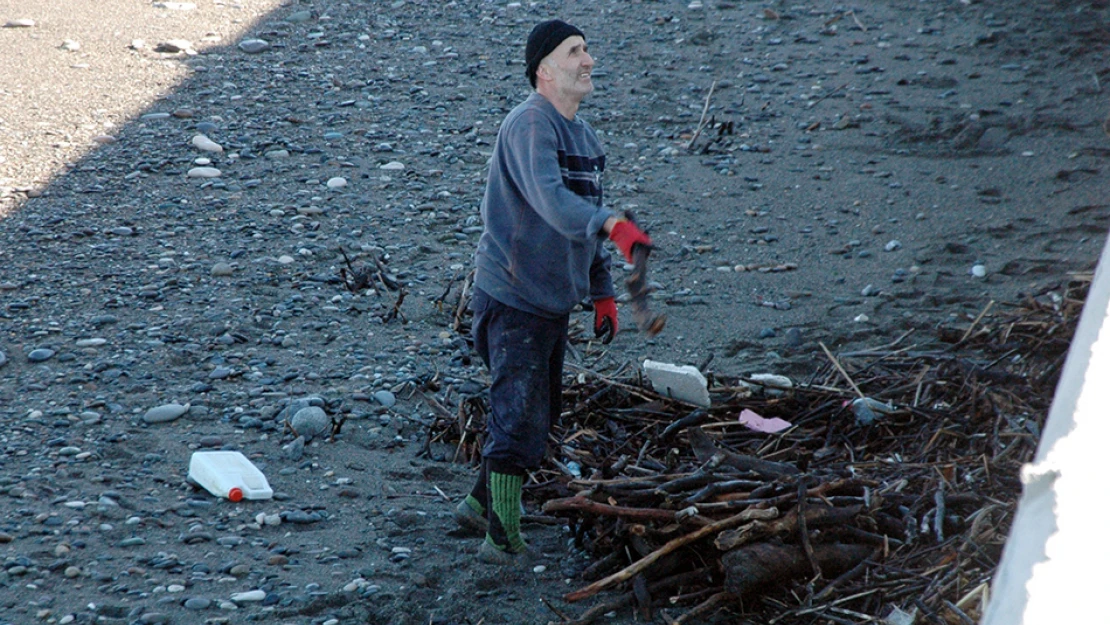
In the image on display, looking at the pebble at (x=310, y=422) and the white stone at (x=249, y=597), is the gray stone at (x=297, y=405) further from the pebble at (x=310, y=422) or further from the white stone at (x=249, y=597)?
the white stone at (x=249, y=597)

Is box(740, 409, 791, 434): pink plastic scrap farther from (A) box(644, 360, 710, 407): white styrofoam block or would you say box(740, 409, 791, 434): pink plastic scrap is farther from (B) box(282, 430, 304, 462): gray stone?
(B) box(282, 430, 304, 462): gray stone

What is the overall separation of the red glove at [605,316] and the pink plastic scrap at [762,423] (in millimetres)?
809

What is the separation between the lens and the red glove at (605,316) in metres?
3.95

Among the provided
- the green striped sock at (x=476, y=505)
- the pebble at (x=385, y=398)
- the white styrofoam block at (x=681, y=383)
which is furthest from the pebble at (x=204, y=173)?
the green striped sock at (x=476, y=505)

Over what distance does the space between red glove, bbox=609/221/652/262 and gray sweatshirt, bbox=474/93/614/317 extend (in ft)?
1.00

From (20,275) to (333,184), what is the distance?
2.13 m

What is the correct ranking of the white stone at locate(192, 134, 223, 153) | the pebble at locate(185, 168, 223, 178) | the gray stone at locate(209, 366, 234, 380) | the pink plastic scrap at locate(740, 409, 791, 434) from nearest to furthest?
1. the pink plastic scrap at locate(740, 409, 791, 434)
2. the gray stone at locate(209, 366, 234, 380)
3. the pebble at locate(185, 168, 223, 178)
4. the white stone at locate(192, 134, 223, 153)

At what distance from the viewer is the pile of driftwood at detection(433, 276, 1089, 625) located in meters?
3.35

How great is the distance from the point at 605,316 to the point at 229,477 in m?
1.54

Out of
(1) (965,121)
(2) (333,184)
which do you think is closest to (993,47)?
(1) (965,121)

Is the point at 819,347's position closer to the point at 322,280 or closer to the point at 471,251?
the point at 471,251

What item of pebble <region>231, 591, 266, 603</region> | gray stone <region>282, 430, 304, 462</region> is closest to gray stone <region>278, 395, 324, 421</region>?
gray stone <region>282, 430, 304, 462</region>

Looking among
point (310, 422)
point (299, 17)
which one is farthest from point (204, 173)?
point (299, 17)

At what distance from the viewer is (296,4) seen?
11008 millimetres
